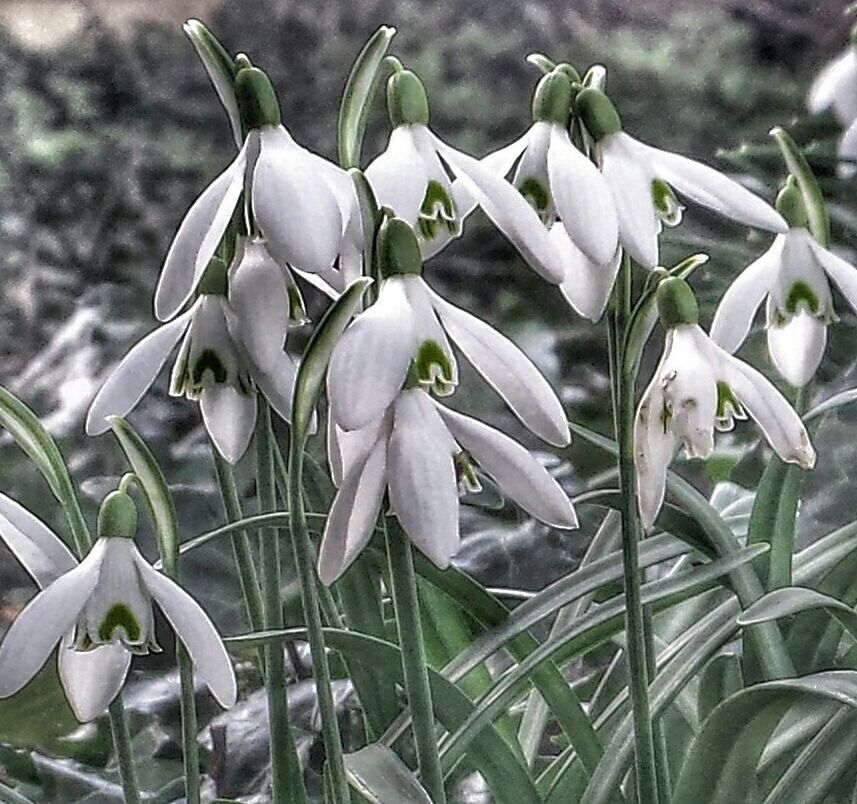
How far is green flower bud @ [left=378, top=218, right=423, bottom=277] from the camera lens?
0.43 metres

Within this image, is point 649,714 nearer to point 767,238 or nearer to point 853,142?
point 853,142

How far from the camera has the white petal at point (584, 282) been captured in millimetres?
519

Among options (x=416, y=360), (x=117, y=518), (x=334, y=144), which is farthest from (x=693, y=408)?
(x=334, y=144)

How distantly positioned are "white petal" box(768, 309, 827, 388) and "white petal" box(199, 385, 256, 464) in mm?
259

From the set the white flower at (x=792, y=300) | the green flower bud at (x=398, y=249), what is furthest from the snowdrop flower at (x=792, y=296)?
the green flower bud at (x=398, y=249)

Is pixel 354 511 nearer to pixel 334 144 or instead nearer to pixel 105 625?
pixel 105 625

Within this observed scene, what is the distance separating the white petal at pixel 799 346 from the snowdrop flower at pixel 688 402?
0.12m

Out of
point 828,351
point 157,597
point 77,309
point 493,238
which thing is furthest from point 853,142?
point 77,309

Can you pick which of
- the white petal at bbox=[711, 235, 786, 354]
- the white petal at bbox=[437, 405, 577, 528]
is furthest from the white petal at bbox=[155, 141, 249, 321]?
the white petal at bbox=[711, 235, 786, 354]

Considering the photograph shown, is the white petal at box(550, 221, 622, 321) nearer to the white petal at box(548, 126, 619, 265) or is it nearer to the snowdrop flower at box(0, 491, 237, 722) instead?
the white petal at box(548, 126, 619, 265)

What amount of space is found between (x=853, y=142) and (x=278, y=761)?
53 centimetres

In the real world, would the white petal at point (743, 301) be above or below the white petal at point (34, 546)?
above

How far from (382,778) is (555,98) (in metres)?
0.27

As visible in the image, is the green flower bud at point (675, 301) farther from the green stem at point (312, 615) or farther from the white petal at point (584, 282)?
the green stem at point (312, 615)
